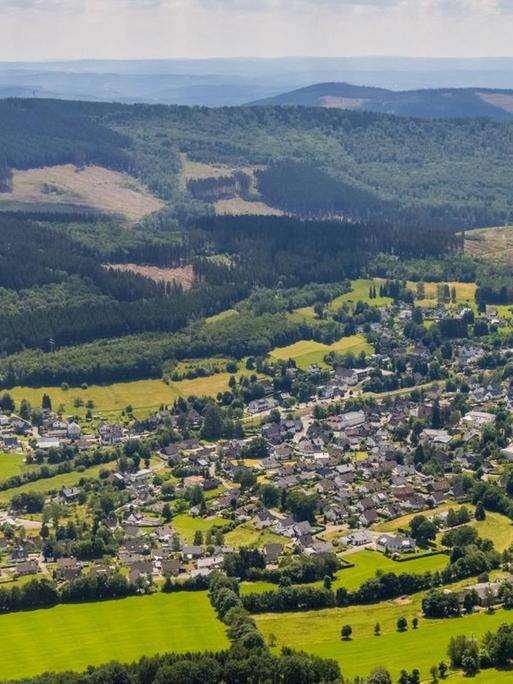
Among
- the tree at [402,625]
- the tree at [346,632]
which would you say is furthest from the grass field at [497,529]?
the tree at [346,632]

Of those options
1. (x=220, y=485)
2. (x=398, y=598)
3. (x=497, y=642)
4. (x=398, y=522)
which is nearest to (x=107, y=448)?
(x=220, y=485)

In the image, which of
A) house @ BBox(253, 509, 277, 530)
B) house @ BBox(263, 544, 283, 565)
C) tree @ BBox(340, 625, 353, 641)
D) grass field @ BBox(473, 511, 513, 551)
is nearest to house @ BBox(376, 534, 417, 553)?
grass field @ BBox(473, 511, 513, 551)

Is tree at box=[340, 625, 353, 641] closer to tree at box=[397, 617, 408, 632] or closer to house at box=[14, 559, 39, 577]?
tree at box=[397, 617, 408, 632]

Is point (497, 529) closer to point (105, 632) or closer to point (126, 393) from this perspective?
point (105, 632)

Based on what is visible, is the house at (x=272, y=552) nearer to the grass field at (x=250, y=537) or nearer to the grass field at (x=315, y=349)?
the grass field at (x=250, y=537)

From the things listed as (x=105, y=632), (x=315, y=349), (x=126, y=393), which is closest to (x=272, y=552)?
(x=105, y=632)

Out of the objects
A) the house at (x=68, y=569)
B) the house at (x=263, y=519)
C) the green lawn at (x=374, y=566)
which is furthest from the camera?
the house at (x=263, y=519)

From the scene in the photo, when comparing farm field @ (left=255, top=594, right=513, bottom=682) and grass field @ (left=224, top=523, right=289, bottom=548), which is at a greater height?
farm field @ (left=255, top=594, right=513, bottom=682)
